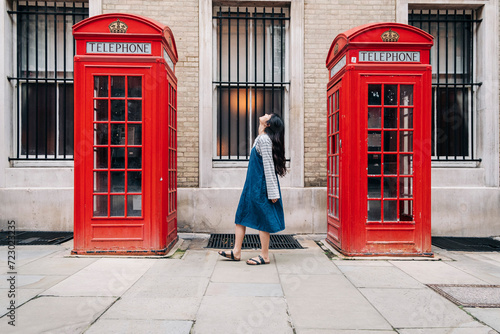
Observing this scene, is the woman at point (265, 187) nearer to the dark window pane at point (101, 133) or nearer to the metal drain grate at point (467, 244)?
the dark window pane at point (101, 133)

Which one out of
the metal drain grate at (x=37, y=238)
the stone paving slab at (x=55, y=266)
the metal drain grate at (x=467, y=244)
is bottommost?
the metal drain grate at (x=467, y=244)

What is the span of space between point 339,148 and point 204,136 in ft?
9.16

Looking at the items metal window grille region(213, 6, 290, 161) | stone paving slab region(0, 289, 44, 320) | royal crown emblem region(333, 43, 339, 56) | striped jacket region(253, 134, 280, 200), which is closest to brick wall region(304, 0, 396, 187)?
metal window grille region(213, 6, 290, 161)

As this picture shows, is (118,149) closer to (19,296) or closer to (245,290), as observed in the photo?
(19,296)

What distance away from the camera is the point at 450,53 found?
834cm

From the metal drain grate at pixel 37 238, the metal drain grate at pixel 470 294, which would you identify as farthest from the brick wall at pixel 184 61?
the metal drain grate at pixel 470 294

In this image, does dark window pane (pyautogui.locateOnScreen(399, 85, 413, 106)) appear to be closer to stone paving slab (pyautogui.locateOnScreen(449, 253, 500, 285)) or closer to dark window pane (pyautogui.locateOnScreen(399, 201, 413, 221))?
dark window pane (pyautogui.locateOnScreen(399, 201, 413, 221))

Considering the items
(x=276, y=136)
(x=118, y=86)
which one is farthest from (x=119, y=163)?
(x=276, y=136)

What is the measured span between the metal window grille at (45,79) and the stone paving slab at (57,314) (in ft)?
15.9

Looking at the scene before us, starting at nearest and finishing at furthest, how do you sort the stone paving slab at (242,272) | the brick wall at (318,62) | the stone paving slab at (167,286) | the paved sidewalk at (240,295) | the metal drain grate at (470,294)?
the paved sidewalk at (240,295) < the metal drain grate at (470,294) < the stone paving slab at (167,286) < the stone paving slab at (242,272) < the brick wall at (318,62)

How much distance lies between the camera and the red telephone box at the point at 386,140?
18.7ft

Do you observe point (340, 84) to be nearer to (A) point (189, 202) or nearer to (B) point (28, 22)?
(A) point (189, 202)

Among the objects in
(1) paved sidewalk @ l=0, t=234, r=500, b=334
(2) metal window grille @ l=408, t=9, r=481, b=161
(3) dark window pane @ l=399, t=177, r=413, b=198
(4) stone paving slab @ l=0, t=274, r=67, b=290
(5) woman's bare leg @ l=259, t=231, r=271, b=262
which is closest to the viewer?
(1) paved sidewalk @ l=0, t=234, r=500, b=334

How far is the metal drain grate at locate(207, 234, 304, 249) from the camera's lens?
6.59 meters
